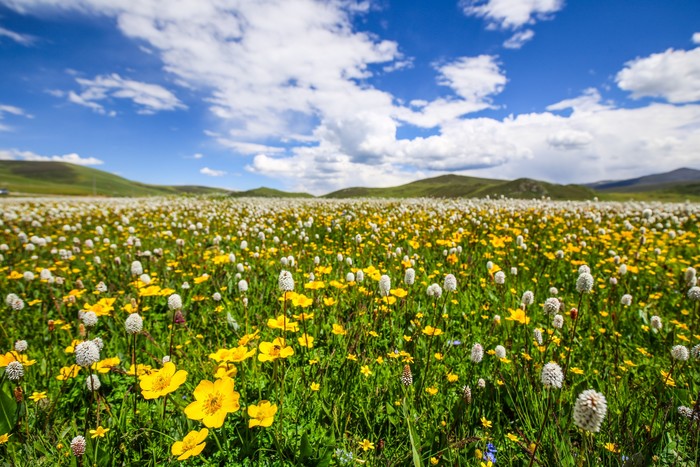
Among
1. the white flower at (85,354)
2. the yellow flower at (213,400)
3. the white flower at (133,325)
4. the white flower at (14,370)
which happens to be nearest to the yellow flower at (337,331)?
the yellow flower at (213,400)

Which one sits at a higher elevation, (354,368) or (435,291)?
(435,291)

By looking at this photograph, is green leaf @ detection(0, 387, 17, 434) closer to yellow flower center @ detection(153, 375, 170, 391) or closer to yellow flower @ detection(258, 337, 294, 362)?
yellow flower center @ detection(153, 375, 170, 391)

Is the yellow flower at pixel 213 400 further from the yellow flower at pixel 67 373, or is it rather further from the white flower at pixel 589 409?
the white flower at pixel 589 409

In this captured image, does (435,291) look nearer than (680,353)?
No

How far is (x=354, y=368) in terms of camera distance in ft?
10.0

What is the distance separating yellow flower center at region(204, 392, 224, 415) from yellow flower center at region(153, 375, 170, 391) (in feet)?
0.99

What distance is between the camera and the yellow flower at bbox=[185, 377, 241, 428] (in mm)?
1707

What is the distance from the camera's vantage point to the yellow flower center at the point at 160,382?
6.25ft

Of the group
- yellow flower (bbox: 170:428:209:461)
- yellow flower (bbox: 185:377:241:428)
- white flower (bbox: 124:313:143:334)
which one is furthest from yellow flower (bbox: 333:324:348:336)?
white flower (bbox: 124:313:143:334)

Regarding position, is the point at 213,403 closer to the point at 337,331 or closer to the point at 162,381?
the point at 162,381

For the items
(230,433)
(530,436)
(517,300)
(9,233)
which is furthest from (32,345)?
(9,233)

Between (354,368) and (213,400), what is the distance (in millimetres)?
1545

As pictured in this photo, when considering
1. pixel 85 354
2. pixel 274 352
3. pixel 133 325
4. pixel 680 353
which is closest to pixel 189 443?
pixel 274 352

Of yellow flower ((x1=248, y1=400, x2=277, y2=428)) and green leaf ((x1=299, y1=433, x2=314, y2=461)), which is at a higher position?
yellow flower ((x1=248, y1=400, x2=277, y2=428))
